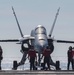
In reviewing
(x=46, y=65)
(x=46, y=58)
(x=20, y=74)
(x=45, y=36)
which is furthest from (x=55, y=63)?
(x=20, y=74)

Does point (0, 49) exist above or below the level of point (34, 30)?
below

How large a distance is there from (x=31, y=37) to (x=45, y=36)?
6.65 feet

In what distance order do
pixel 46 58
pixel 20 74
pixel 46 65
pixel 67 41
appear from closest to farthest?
pixel 20 74 < pixel 46 58 < pixel 46 65 < pixel 67 41

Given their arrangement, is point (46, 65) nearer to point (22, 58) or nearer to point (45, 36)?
point (45, 36)

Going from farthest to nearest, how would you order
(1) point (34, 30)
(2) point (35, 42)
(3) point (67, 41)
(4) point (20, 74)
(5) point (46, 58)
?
(3) point (67, 41), (1) point (34, 30), (2) point (35, 42), (5) point (46, 58), (4) point (20, 74)

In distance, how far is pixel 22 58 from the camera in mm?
46281

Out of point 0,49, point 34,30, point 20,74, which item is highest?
point 34,30

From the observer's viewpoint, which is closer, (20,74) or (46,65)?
(20,74)

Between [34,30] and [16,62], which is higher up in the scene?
[34,30]

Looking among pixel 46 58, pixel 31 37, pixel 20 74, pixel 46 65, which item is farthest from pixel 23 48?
pixel 20 74

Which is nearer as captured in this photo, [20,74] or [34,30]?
[20,74]

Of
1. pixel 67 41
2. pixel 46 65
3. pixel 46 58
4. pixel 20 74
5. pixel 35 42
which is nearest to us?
pixel 20 74

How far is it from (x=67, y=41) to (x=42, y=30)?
7828mm

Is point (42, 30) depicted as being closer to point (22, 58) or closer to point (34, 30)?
point (34, 30)
